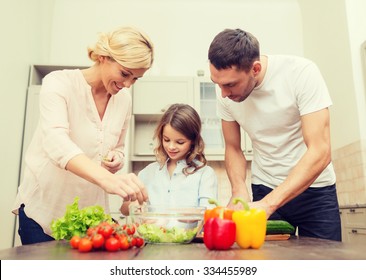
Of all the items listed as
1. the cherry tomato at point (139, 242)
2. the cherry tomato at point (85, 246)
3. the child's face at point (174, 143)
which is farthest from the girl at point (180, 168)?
the cherry tomato at point (85, 246)

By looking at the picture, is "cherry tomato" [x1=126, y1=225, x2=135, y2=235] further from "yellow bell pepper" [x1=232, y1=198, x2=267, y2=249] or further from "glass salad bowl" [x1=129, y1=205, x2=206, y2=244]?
"yellow bell pepper" [x1=232, y1=198, x2=267, y2=249]

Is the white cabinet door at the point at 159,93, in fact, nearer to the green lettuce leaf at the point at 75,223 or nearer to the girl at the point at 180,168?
the girl at the point at 180,168

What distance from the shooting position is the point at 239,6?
4.02m

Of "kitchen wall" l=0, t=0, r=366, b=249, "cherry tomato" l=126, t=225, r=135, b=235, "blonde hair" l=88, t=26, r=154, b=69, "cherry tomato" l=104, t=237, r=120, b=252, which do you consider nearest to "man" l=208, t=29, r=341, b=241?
"blonde hair" l=88, t=26, r=154, b=69

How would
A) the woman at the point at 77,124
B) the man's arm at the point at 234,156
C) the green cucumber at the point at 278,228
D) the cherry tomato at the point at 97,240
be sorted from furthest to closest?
the man's arm at the point at 234,156, the woman at the point at 77,124, the green cucumber at the point at 278,228, the cherry tomato at the point at 97,240

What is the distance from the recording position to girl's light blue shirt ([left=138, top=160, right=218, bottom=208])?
1.77 metres

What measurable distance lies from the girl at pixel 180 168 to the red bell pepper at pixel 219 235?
798 mm

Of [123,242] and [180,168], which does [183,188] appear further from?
[123,242]

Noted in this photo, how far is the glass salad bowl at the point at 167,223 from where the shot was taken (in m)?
1.01

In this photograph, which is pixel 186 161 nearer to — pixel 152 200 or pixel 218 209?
pixel 152 200

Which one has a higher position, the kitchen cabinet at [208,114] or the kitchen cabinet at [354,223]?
the kitchen cabinet at [208,114]

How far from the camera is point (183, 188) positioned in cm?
179

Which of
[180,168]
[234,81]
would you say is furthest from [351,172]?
[234,81]
